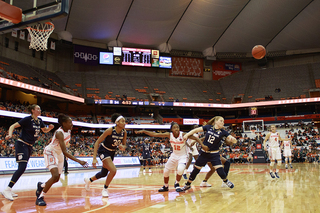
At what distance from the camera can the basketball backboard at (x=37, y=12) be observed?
23.9ft

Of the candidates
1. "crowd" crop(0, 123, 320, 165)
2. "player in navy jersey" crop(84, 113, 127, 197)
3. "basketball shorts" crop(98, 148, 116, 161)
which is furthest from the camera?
"crowd" crop(0, 123, 320, 165)

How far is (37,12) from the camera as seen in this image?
7449 mm

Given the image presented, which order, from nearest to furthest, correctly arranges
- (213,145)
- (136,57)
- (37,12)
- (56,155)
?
(56,155)
(213,145)
(37,12)
(136,57)

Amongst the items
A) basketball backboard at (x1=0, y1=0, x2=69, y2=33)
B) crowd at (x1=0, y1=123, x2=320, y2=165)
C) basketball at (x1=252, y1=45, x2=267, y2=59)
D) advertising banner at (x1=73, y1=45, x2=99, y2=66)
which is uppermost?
advertising banner at (x1=73, y1=45, x2=99, y2=66)

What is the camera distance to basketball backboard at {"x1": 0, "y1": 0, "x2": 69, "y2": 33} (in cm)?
727

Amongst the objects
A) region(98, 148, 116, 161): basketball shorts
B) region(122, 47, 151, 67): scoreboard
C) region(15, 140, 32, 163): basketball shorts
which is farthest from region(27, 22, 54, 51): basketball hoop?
region(122, 47, 151, 67): scoreboard

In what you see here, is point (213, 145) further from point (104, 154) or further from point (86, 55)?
point (86, 55)

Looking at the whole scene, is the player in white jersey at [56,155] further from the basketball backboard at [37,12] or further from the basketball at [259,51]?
the basketball at [259,51]

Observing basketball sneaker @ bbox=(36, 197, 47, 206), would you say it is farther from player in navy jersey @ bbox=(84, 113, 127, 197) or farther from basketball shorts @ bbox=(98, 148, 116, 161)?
basketball shorts @ bbox=(98, 148, 116, 161)

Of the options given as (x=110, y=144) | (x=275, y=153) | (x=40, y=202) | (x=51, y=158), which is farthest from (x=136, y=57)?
(x=40, y=202)

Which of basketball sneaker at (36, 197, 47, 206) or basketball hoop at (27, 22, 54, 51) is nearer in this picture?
basketball sneaker at (36, 197, 47, 206)


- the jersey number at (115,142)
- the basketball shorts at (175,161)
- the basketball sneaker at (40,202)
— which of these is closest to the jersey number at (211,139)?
the basketball shorts at (175,161)

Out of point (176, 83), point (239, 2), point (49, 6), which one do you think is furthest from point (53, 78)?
point (49, 6)

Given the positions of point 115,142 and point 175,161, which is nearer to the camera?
point 115,142
